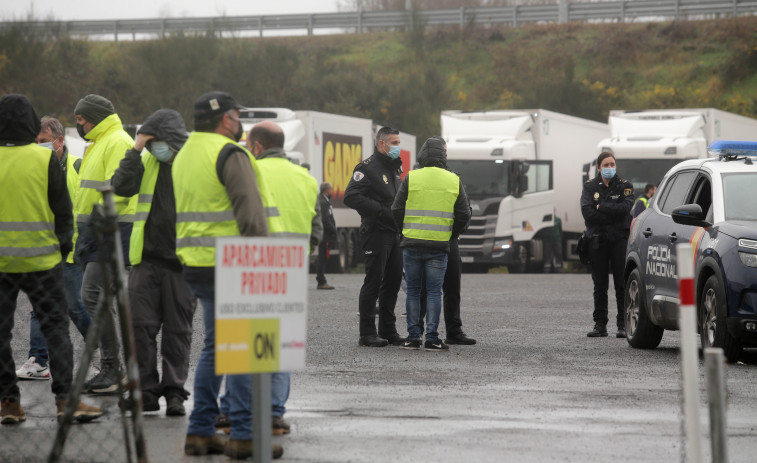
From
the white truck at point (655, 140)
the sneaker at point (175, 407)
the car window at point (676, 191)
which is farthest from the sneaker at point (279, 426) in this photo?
the white truck at point (655, 140)

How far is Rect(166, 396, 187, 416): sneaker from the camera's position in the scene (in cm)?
834

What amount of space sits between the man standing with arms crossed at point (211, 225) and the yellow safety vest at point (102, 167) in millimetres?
1986

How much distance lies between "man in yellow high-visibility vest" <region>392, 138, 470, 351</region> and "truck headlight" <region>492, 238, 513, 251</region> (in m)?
17.1

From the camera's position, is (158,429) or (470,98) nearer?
(158,429)

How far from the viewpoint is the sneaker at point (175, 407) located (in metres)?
8.34

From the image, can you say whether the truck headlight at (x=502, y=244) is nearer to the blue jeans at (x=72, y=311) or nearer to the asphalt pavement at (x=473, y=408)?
the asphalt pavement at (x=473, y=408)

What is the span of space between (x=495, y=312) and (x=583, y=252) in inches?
133

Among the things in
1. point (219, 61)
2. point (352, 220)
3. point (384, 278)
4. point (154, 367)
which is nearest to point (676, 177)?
point (384, 278)

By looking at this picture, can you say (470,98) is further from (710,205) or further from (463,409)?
(463,409)

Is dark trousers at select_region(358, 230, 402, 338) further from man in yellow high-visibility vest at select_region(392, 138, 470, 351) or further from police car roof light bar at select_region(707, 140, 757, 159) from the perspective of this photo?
police car roof light bar at select_region(707, 140, 757, 159)

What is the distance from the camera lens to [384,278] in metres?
13.0

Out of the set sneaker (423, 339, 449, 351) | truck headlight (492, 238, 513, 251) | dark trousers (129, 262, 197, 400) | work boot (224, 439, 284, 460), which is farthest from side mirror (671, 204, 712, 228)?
truck headlight (492, 238, 513, 251)

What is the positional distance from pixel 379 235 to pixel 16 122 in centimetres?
536

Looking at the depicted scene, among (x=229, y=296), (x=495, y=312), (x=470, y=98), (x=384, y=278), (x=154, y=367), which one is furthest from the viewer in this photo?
(x=470, y=98)
